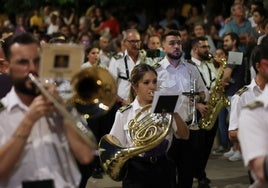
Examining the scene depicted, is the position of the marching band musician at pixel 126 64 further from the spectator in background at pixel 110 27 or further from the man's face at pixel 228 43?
the spectator in background at pixel 110 27

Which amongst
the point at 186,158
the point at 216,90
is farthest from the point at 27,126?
the point at 216,90

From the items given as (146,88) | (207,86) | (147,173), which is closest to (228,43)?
(207,86)

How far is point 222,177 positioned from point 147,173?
416 cm

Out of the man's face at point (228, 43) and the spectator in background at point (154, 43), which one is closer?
the man's face at point (228, 43)

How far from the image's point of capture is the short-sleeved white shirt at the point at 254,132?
4296mm

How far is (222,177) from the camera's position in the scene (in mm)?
10977

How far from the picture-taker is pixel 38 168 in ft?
15.0

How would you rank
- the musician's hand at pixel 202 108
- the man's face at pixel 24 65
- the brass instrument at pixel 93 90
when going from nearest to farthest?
the man's face at pixel 24 65
the brass instrument at pixel 93 90
the musician's hand at pixel 202 108

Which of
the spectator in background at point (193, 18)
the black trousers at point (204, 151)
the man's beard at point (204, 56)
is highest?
the man's beard at point (204, 56)

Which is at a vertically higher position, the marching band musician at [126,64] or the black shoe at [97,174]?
the marching band musician at [126,64]

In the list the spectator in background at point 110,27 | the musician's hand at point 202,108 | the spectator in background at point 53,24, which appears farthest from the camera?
the spectator in background at point 53,24

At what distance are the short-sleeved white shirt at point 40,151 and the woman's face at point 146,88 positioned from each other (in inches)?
107

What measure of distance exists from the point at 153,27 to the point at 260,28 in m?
4.61

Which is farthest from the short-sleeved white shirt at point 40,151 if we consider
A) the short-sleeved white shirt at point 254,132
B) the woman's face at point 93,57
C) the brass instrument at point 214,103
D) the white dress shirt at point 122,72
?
the woman's face at point 93,57
